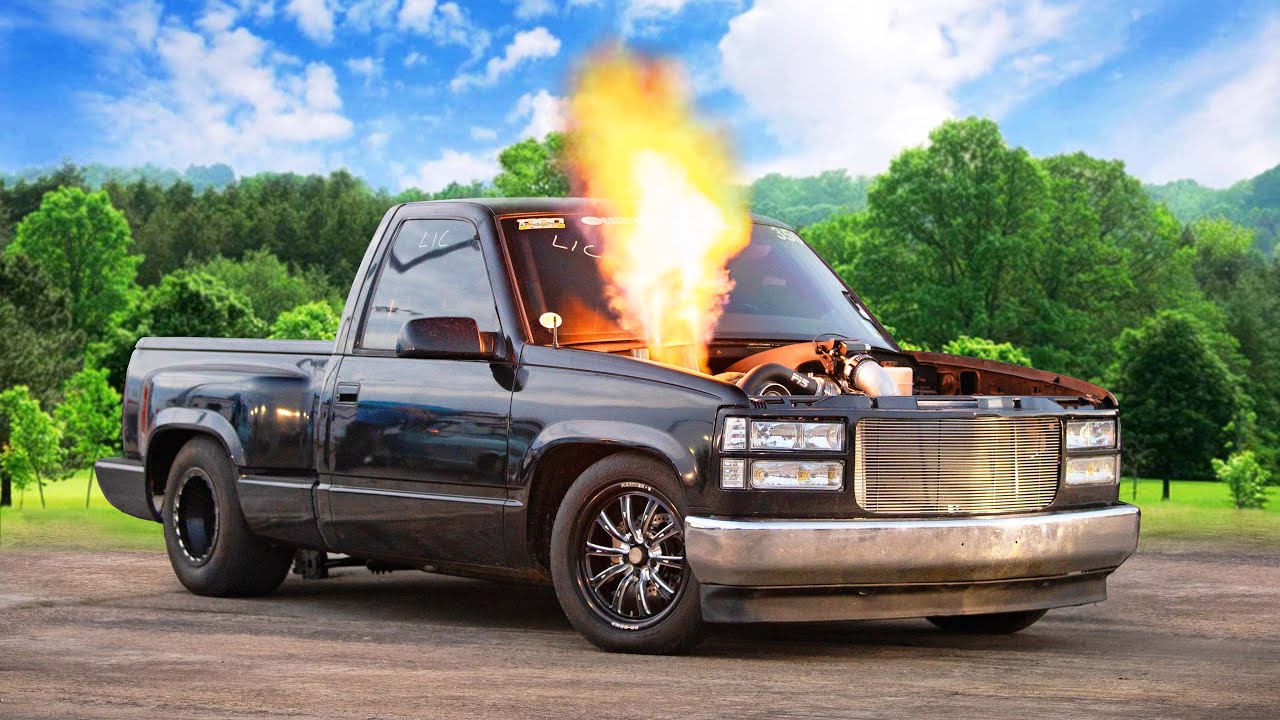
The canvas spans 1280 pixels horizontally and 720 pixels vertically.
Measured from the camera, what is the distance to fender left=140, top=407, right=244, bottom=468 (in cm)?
1030

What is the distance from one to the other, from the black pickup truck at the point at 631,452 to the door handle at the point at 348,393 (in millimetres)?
14

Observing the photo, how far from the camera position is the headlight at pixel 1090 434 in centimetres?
841

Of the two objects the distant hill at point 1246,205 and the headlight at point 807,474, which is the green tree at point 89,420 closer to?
the headlight at point 807,474

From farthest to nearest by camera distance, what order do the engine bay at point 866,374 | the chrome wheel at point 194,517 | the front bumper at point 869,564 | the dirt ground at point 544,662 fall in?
1. the chrome wheel at point 194,517
2. the engine bay at point 866,374
3. the front bumper at point 869,564
4. the dirt ground at point 544,662

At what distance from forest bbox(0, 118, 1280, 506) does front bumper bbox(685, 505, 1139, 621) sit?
39.9 m

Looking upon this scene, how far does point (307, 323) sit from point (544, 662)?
7499 centimetres

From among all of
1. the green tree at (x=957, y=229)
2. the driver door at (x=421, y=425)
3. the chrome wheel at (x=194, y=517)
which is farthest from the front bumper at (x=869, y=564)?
the green tree at (x=957, y=229)

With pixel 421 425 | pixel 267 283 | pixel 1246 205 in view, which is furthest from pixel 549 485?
pixel 1246 205

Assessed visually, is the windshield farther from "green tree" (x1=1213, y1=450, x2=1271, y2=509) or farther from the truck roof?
"green tree" (x1=1213, y1=450, x2=1271, y2=509)

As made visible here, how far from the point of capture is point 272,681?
723cm

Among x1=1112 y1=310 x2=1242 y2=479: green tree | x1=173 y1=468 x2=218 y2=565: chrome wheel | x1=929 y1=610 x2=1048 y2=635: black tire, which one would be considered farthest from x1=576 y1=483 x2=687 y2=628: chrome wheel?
x1=1112 y1=310 x2=1242 y2=479: green tree

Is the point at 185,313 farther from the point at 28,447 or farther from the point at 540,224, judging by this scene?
the point at 540,224

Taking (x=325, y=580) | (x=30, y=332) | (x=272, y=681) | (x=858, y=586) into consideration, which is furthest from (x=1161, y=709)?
(x=30, y=332)

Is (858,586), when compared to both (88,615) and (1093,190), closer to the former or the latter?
(88,615)
